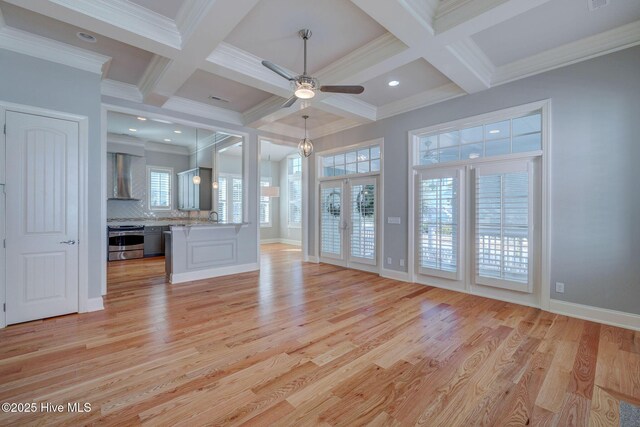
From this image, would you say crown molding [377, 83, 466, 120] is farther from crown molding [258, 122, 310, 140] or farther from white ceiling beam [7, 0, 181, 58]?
white ceiling beam [7, 0, 181, 58]

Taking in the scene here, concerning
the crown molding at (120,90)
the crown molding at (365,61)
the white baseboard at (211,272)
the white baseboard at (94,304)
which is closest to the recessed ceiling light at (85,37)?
the crown molding at (120,90)

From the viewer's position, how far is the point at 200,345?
2703mm

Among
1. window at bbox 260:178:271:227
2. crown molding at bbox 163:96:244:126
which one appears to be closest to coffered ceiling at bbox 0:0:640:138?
crown molding at bbox 163:96:244:126

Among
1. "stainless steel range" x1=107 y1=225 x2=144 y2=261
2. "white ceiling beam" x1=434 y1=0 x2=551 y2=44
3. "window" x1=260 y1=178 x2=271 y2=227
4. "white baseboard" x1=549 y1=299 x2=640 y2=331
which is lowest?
"white baseboard" x1=549 y1=299 x2=640 y2=331

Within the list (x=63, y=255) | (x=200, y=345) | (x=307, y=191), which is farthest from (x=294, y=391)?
(x=307, y=191)

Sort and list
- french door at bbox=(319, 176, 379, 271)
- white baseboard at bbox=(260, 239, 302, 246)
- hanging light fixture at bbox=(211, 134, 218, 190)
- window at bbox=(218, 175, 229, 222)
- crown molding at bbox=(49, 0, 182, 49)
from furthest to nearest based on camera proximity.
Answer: white baseboard at bbox=(260, 239, 302, 246)
hanging light fixture at bbox=(211, 134, 218, 190)
window at bbox=(218, 175, 229, 222)
french door at bbox=(319, 176, 379, 271)
crown molding at bbox=(49, 0, 182, 49)

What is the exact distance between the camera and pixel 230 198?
20.1 ft

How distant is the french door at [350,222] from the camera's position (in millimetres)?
5797

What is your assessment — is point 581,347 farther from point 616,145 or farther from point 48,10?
point 48,10

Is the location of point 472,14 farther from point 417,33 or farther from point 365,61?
point 365,61

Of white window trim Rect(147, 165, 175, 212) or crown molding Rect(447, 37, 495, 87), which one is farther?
white window trim Rect(147, 165, 175, 212)

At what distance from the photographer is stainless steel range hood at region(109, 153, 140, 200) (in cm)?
759

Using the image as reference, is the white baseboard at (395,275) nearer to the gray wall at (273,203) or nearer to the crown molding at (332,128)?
the crown molding at (332,128)

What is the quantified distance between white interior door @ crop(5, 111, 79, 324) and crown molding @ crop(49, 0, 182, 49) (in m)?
1.47
